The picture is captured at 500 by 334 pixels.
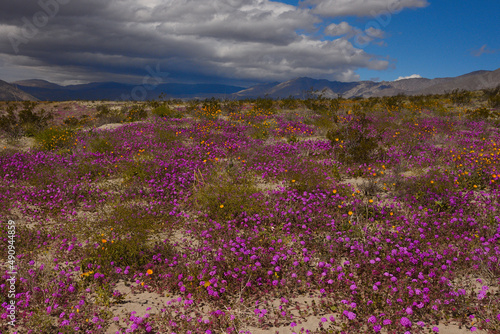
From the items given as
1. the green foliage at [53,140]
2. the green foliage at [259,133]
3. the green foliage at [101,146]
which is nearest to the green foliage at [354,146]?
the green foliage at [259,133]

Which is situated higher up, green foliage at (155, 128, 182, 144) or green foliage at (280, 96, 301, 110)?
green foliage at (280, 96, 301, 110)

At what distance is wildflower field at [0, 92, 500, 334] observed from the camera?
3.53 meters

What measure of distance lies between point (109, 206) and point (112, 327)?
4188 mm

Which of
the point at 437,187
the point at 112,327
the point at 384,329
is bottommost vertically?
the point at 112,327

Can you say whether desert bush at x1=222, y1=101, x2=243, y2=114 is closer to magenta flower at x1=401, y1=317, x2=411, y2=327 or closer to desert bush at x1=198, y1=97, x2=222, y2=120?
desert bush at x1=198, y1=97, x2=222, y2=120

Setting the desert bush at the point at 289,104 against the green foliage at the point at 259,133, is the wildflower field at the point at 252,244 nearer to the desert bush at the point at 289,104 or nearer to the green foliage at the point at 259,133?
the green foliage at the point at 259,133

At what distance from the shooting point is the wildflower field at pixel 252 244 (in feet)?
11.6

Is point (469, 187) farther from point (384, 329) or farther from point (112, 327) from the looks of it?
point (112, 327)

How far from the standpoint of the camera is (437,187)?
21.6 ft

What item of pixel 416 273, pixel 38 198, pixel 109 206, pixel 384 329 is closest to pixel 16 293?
pixel 109 206

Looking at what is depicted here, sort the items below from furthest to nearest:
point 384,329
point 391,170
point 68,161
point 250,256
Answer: point 68,161
point 391,170
point 250,256
point 384,329

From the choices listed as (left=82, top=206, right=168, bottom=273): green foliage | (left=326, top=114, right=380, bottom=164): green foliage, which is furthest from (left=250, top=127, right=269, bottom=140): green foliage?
(left=82, top=206, right=168, bottom=273): green foliage

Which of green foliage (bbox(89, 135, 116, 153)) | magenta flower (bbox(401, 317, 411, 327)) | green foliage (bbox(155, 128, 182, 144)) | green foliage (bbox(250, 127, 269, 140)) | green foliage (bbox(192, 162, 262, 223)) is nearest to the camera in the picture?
magenta flower (bbox(401, 317, 411, 327))

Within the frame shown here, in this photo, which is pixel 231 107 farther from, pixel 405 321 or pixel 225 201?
pixel 405 321
